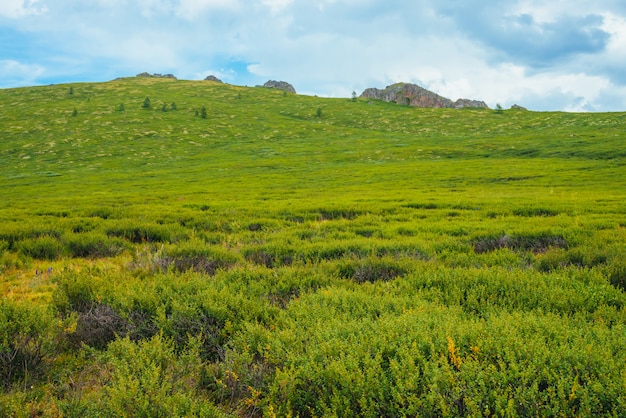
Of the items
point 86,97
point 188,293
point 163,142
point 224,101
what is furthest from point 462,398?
point 86,97

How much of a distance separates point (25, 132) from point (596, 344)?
85.3 metres

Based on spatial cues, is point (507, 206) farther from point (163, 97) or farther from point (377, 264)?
point (163, 97)

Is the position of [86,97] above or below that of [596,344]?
above

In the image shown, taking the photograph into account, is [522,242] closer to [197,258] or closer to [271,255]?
[271,255]

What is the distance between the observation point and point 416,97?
135000 mm

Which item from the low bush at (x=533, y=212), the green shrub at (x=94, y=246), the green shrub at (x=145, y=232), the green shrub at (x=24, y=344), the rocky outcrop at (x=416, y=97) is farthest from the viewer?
the rocky outcrop at (x=416, y=97)

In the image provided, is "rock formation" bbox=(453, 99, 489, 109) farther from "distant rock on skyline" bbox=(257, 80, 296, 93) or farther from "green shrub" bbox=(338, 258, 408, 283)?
"green shrub" bbox=(338, 258, 408, 283)

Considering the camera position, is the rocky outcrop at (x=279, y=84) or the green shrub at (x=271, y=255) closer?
the green shrub at (x=271, y=255)

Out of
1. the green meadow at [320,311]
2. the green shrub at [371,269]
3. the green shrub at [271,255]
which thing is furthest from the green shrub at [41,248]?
the green shrub at [371,269]

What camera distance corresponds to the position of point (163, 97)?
101562mm

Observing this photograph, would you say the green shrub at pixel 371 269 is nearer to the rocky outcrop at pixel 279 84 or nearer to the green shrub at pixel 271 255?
the green shrub at pixel 271 255

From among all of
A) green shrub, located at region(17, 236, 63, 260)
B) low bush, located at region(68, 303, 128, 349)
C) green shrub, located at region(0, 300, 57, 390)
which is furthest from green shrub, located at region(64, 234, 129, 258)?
green shrub, located at region(0, 300, 57, 390)

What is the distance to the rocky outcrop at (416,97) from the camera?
133 meters

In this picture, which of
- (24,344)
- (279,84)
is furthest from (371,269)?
(279,84)
